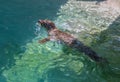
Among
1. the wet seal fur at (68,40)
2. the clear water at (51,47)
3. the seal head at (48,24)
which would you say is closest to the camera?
the clear water at (51,47)

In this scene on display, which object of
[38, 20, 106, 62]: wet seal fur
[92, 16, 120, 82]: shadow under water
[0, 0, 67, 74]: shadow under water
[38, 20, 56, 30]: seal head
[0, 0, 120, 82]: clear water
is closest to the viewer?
[92, 16, 120, 82]: shadow under water

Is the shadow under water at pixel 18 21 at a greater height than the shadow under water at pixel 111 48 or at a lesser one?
greater

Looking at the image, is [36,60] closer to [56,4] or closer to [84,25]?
[84,25]

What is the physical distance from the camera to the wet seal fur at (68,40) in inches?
343

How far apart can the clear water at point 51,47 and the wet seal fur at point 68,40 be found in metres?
0.17

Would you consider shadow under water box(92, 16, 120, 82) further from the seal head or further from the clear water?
the seal head

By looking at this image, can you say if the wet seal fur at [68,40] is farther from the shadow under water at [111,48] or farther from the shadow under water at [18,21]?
the shadow under water at [18,21]

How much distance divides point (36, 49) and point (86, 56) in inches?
66.9

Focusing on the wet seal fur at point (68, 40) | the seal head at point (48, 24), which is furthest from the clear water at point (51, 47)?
the seal head at point (48, 24)

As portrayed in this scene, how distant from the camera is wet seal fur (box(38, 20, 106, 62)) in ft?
28.6

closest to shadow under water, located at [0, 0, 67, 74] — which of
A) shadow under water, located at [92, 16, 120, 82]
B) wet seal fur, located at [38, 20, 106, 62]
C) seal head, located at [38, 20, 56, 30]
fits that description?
seal head, located at [38, 20, 56, 30]

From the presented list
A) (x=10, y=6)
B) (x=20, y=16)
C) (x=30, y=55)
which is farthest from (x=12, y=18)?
(x=30, y=55)

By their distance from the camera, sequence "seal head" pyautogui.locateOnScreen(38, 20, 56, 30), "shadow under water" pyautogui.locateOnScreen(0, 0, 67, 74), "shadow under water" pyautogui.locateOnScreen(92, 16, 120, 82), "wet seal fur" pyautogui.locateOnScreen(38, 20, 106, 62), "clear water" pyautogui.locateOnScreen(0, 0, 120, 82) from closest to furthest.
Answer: "shadow under water" pyautogui.locateOnScreen(92, 16, 120, 82), "clear water" pyautogui.locateOnScreen(0, 0, 120, 82), "wet seal fur" pyautogui.locateOnScreen(38, 20, 106, 62), "shadow under water" pyautogui.locateOnScreen(0, 0, 67, 74), "seal head" pyautogui.locateOnScreen(38, 20, 56, 30)

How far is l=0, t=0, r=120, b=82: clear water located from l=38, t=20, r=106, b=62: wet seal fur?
165 millimetres
